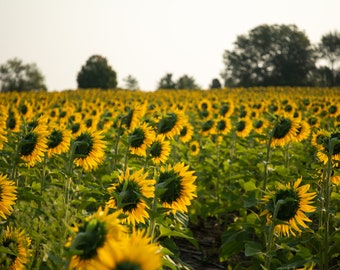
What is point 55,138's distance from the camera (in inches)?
158

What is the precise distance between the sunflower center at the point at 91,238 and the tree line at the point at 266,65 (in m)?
40.6

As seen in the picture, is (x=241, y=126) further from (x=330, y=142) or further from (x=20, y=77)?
(x=20, y=77)

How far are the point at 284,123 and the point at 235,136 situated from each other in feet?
8.42

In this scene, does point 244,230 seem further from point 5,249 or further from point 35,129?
point 5,249

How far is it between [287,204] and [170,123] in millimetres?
1985

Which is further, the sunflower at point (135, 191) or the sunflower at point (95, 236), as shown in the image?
the sunflower at point (135, 191)

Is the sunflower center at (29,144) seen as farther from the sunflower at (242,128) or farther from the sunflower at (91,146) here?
the sunflower at (242,128)

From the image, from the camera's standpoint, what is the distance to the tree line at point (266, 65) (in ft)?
147

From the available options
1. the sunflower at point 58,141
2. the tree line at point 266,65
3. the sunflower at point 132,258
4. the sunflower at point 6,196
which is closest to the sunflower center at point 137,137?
the sunflower at point 58,141

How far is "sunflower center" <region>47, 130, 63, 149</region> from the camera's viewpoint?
4.00 metres

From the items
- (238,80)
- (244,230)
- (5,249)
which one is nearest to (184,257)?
(244,230)

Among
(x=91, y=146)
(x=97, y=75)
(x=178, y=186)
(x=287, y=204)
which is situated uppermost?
(x=97, y=75)

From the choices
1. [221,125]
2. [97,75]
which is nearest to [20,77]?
[97,75]

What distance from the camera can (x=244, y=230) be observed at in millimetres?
3980
